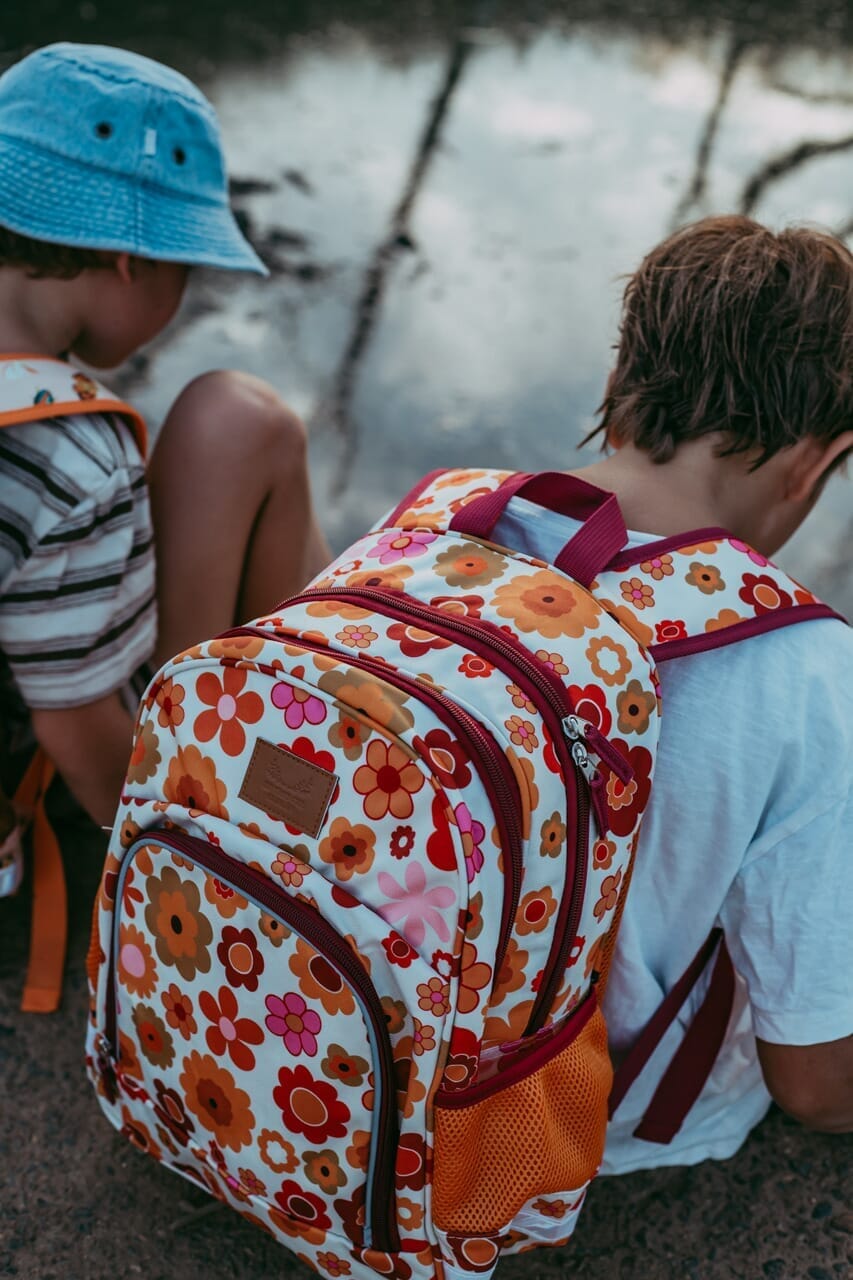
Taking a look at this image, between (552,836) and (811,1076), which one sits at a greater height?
(552,836)

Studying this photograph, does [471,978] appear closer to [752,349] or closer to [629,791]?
[629,791]

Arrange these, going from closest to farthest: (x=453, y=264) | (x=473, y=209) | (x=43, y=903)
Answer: (x=43, y=903) → (x=453, y=264) → (x=473, y=209)

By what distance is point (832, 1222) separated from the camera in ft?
4.94

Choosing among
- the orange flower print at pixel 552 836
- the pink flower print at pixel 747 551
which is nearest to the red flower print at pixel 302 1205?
the orange flower print at pixel 552 836

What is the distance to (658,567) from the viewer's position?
1.24 metres

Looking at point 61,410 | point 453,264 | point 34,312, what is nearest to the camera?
point 61,410

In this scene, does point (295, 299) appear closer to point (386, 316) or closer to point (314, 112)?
point (386, 316)

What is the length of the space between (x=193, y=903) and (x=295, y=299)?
2508 millimetres

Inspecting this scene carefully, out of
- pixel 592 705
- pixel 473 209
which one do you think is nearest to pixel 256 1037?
pixel 592 705

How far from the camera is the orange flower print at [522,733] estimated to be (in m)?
1.11

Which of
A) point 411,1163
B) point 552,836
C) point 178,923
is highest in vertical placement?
point 552,836

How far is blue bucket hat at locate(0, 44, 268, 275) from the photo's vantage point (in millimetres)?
1553

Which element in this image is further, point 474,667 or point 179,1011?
point 179,1011

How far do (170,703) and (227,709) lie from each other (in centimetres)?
8
